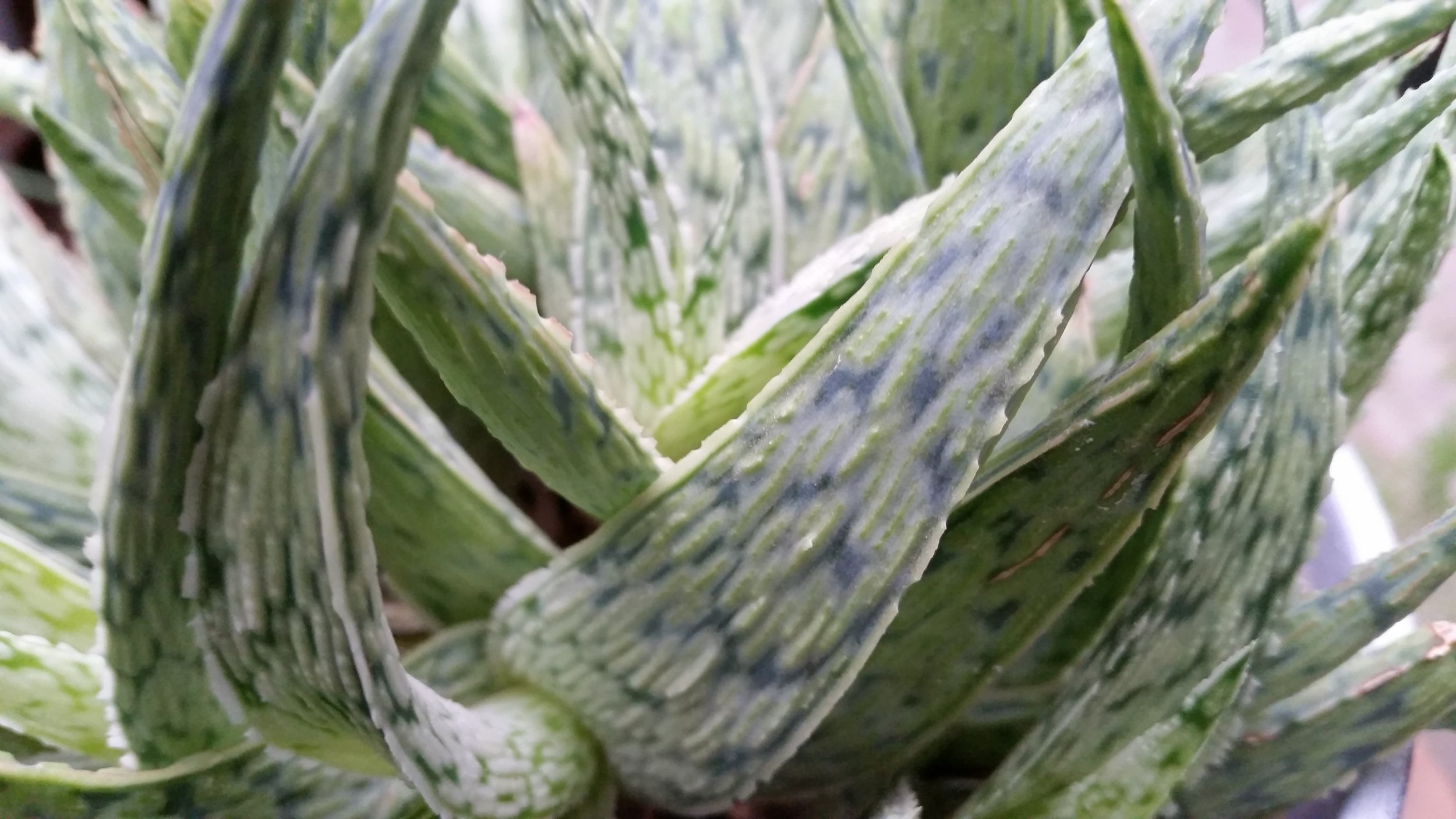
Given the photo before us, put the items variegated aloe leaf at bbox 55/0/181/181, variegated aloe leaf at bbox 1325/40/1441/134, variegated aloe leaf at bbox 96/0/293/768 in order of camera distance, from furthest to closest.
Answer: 1. variegated aloe leaf at bbox 1325/40/1441/134
2. variegated aloe leaf at bbox 55/0/181/181
3. variegated aloe leaf at bbox 96/0/293/768

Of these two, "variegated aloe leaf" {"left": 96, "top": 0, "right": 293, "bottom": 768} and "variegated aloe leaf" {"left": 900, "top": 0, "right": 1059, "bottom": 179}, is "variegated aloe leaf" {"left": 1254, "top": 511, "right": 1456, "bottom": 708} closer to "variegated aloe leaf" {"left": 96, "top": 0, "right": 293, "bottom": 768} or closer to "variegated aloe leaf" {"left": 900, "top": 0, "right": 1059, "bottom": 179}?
"variegated aloe leaf" {"left": 900, "top": 0, "right": 1059, "bottom": 179}

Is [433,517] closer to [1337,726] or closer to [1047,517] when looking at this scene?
[1047,517]

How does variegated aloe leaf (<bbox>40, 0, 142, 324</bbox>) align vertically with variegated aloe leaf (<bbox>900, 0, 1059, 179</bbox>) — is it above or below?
above

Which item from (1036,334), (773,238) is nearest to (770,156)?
(773,238)

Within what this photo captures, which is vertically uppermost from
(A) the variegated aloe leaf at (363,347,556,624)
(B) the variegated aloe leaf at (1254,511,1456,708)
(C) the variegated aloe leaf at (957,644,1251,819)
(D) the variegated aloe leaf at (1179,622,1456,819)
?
(A) the variegated aloe leaf at (363,347,556,624)

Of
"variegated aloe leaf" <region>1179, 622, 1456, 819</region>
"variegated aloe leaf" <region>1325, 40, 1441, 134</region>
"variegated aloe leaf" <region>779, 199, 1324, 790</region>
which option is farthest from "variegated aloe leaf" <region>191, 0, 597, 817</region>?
"variegated aloe leaf" <region>1325, 40, 1441, 134</region>

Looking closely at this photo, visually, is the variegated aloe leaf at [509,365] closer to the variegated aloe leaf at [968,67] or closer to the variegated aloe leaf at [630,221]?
the variegated aloe leaf at [630,221]

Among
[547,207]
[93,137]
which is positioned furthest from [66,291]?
[547,207]
